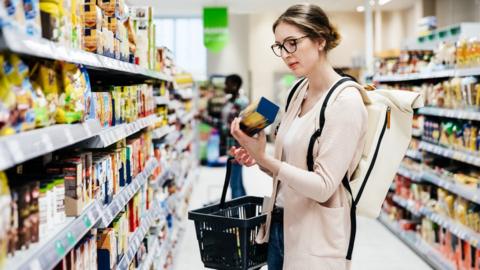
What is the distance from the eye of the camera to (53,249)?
1.49 meters

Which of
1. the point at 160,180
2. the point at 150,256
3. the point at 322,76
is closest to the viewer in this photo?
the point at 322,76

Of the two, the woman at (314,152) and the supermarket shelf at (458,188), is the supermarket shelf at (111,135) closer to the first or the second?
the woman at (314,152)

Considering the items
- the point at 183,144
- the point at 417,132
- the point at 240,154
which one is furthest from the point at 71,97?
the point at 183,144

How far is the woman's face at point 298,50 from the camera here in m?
2.16

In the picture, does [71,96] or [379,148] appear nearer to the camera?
[71,96]

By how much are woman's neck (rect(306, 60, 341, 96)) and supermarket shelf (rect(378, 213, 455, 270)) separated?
9.58 ft

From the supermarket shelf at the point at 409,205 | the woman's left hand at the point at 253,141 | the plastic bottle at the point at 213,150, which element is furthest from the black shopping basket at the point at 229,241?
the plastic bottle at the point at 213,150

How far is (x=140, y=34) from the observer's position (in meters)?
3.53

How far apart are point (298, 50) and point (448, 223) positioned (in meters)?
3.18

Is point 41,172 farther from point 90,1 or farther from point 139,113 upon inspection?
point 139,113

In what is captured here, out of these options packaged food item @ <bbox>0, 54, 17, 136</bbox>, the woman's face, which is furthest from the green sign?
packaged food item @ <bbox>0, 54, 17, 136</bbox>

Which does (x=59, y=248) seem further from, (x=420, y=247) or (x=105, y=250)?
(x=420, y=247)

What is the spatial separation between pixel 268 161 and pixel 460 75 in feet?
10.4

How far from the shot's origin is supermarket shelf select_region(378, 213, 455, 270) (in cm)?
479
